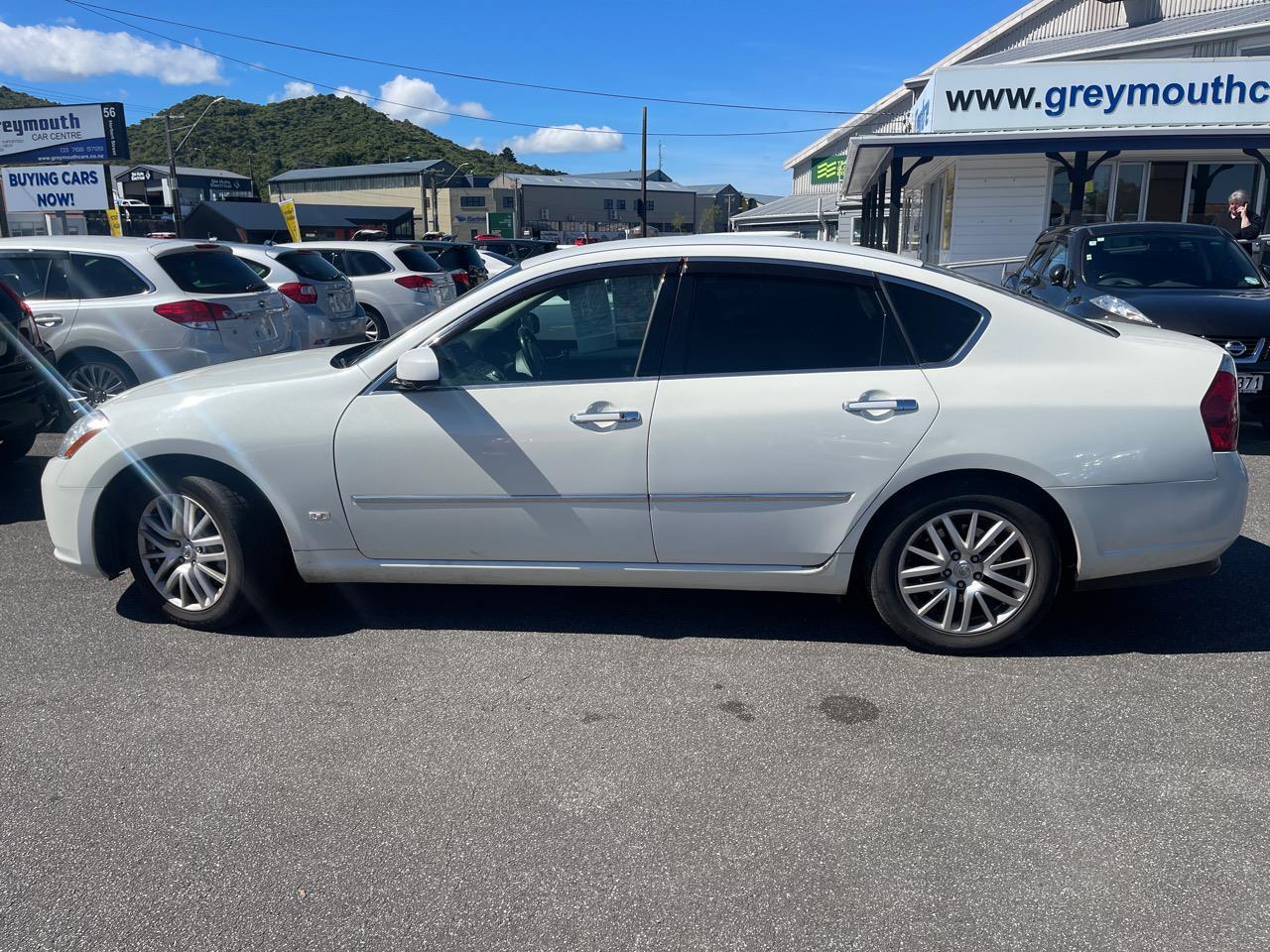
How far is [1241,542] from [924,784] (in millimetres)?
3215

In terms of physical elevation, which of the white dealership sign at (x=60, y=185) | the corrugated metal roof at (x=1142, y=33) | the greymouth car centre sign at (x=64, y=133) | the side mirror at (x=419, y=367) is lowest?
the side mirror at (x=419, y=367)

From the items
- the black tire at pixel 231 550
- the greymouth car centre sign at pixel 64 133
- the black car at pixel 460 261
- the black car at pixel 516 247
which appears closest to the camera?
the black tire at pixel 231 550

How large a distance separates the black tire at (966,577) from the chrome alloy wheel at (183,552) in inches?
109

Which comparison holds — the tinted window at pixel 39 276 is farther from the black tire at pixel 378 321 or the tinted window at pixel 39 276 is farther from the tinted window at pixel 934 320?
the tinted window at pixel 934 320

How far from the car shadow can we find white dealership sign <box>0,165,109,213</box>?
21398mm

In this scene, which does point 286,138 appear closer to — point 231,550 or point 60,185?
point 60,185

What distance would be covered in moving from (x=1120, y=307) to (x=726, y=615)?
5014 millimetres

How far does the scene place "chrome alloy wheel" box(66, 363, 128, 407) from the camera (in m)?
8.26

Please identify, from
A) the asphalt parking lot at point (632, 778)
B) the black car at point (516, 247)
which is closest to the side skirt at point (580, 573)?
the asphalt parking lot at point (632, 778)

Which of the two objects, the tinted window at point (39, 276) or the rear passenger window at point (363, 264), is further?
the rear passenger window at point (363, 264)

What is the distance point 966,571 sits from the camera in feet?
12.7

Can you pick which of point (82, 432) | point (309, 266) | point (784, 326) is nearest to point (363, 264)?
point (309, 266)

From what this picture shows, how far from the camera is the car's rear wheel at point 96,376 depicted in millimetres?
8242

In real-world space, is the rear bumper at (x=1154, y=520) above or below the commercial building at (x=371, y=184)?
below
